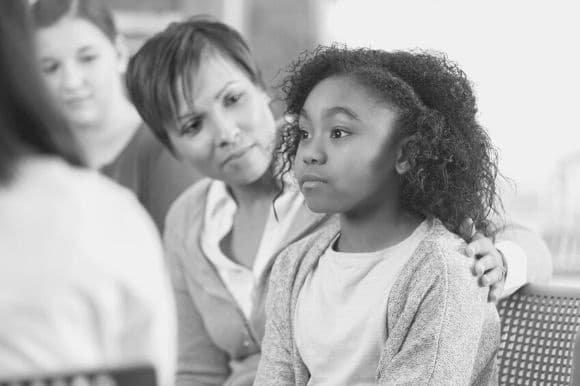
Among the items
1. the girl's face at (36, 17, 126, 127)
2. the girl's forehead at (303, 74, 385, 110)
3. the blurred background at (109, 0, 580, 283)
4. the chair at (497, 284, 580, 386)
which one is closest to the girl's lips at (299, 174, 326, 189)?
the girl's forehead at (303, 74, 385, 110)

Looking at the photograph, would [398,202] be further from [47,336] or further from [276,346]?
[47,336]

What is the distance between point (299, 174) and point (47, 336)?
0.82 meters

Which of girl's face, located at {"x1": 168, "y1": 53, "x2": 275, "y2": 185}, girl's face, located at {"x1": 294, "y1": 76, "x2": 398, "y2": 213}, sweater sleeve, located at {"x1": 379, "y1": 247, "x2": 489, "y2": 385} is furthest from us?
girl's face, located at {"x1": 168, "y1": 53, "x2": 275, "y2": 185}

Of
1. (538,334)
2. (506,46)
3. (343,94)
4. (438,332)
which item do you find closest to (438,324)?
(438,332)

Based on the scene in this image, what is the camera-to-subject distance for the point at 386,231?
1.50m

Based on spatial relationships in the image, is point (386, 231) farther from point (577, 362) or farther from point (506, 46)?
point (506, 46)

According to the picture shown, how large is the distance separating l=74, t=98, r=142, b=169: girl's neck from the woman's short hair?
19.3 inches

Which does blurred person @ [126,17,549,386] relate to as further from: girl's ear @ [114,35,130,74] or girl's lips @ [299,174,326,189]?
girl's ear @ [114,35,130,74]

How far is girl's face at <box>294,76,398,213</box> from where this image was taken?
1.47 meters

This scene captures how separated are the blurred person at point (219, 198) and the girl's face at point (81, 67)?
1.86 feet

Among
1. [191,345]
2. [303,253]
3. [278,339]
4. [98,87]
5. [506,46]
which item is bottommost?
[191,345]

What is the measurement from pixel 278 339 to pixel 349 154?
0.33 metres

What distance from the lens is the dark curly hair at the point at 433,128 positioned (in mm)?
1499

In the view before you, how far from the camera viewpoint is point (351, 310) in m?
1.45
